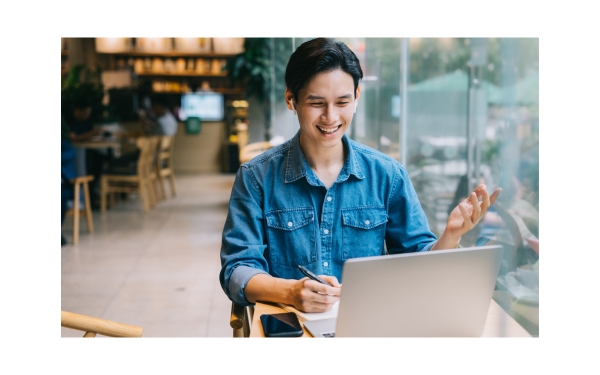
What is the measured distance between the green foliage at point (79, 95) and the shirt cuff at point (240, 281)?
6.13m

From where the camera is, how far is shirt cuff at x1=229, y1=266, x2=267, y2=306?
1.21 m

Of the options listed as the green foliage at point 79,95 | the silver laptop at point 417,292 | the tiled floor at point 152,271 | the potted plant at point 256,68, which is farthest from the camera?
the green foliage at point 79,95

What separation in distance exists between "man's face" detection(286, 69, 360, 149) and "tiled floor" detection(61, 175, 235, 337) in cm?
179

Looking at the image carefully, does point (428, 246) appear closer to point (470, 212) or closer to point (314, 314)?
point (470, 212)

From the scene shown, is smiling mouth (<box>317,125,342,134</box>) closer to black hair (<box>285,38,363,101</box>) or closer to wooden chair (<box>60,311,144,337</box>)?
black hair (<box>285,38,363,101</box>)

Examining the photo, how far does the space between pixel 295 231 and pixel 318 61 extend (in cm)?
47

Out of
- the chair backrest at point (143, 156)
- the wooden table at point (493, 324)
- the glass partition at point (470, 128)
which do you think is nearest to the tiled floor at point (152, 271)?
A: the chair backrest at point (143, 156)

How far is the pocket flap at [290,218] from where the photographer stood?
1.37m

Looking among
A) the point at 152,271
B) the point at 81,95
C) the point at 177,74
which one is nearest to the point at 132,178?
the point at 81,95

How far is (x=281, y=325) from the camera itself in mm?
996

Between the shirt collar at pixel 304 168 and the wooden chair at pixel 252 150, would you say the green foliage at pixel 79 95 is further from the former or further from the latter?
the shirt collar at pixel 304 168
